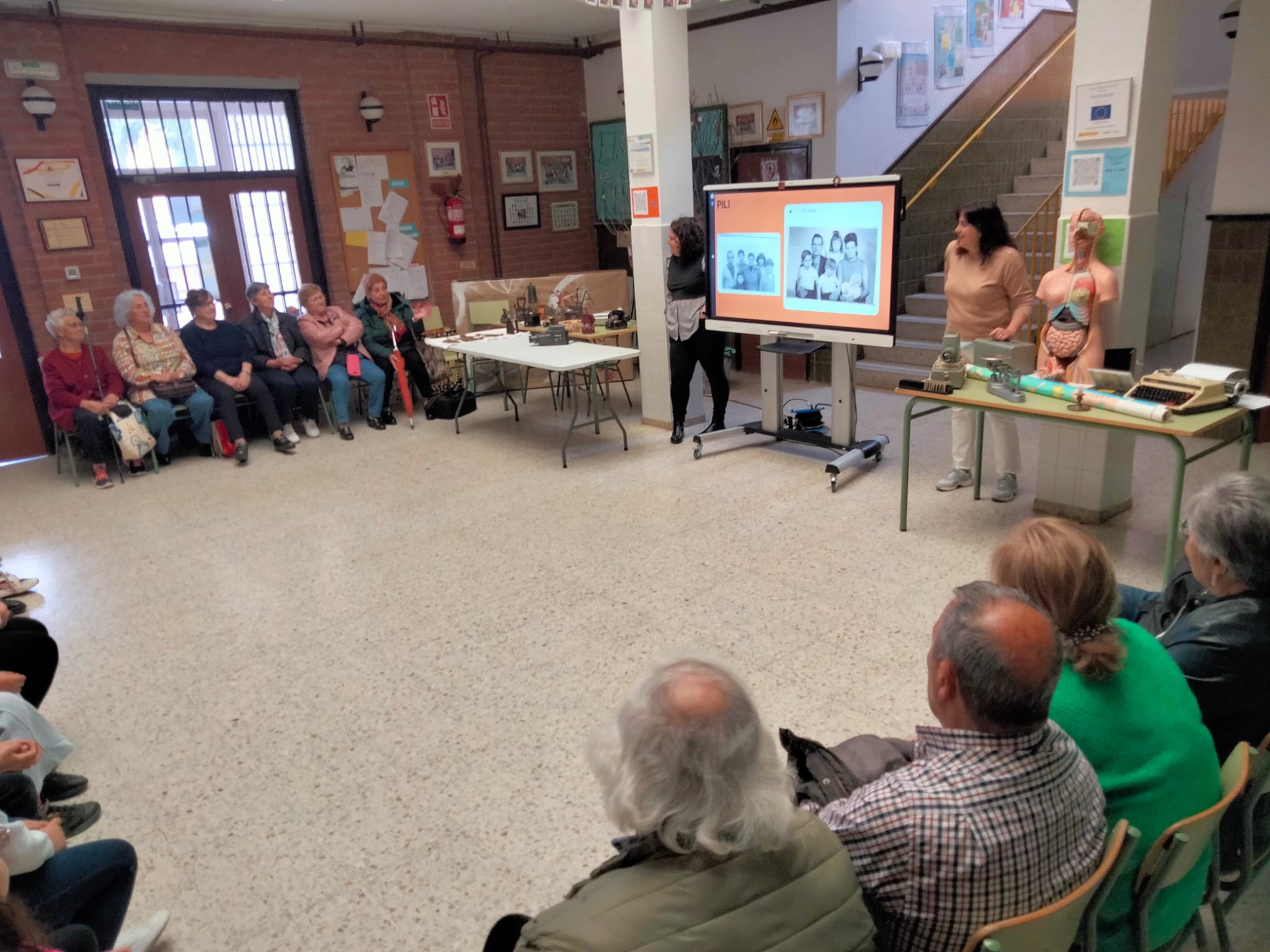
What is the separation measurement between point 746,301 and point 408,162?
421 centimetres

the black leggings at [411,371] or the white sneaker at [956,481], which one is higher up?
the black leggings at [411,371]

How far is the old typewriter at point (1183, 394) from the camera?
Result: 309cm

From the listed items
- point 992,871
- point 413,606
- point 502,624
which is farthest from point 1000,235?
point 992,871

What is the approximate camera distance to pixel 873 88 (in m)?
6.93

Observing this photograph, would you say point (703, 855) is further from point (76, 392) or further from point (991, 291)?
point (76, 392)

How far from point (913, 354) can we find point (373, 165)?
4815 mm

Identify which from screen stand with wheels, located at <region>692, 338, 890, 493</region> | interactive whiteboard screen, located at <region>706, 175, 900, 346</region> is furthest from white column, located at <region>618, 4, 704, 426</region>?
screen stand with wheels, located at <region>692, 338, 890, 493</region>

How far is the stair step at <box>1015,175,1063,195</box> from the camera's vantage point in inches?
293

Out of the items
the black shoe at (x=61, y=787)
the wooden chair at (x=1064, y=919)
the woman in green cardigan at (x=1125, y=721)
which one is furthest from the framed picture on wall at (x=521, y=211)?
the wooden chair at (x=1064, y=919)

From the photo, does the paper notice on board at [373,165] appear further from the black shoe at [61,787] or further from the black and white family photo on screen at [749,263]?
the black shoe at [61,787]

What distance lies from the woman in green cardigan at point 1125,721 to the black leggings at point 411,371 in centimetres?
582

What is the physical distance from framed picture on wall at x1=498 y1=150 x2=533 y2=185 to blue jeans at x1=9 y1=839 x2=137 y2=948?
7600 millimetres

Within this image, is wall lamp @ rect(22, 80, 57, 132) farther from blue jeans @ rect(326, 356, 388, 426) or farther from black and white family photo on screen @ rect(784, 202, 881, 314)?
black and white family photo on screen @ rect(784, 202, 881, 314)

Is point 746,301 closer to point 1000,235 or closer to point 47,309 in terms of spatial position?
point 1000,235
